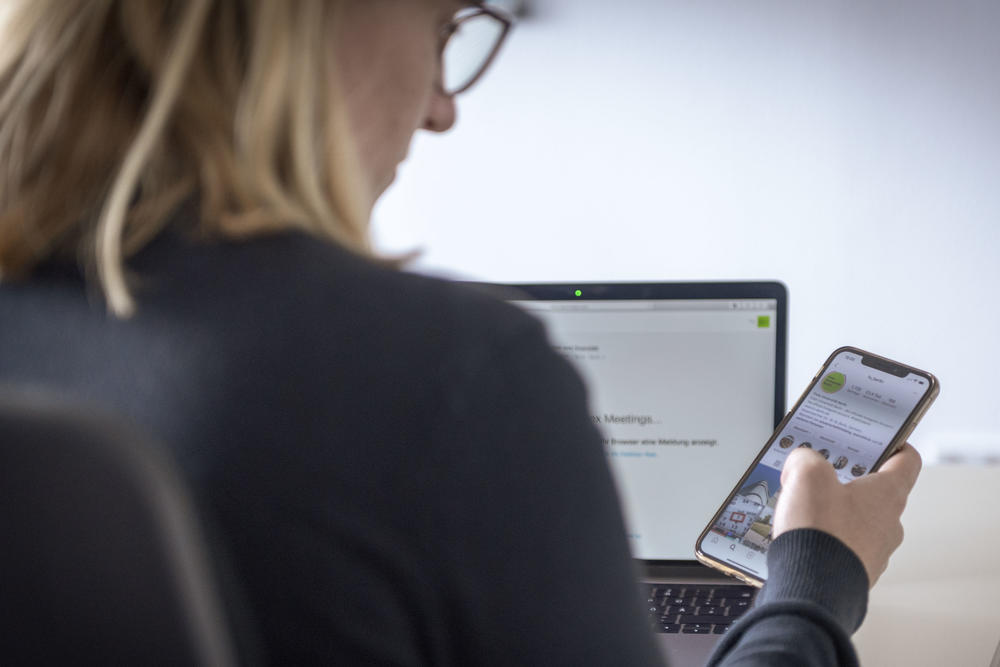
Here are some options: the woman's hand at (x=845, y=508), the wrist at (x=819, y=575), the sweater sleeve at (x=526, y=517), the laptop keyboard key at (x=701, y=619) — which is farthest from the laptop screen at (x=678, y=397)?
the sweater sleeve at (x=526, y=517)

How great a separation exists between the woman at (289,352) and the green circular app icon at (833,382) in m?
0.58

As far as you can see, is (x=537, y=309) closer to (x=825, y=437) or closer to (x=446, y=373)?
(x=825, y=437)

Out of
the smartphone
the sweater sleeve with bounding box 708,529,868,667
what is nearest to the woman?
the sweater sleeve with bounding box 708,529,868,667

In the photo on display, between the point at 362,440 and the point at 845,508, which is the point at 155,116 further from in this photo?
the point at 845,508

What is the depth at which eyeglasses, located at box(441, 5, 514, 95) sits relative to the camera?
2.26ft

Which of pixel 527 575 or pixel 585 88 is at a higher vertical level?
pixel 585 88

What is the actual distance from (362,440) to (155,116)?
0.55 ft

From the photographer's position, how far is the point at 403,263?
18.2 inches

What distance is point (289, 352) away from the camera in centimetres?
40

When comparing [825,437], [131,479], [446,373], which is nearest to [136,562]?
[131,479]

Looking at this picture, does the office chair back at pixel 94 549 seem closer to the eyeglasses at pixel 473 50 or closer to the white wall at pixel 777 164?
the eyeglasses at pixel 473 50

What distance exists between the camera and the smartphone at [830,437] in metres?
0.91

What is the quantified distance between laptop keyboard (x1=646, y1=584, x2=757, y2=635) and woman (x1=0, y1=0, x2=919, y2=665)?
1.87 ft

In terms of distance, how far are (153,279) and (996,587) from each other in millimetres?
946
